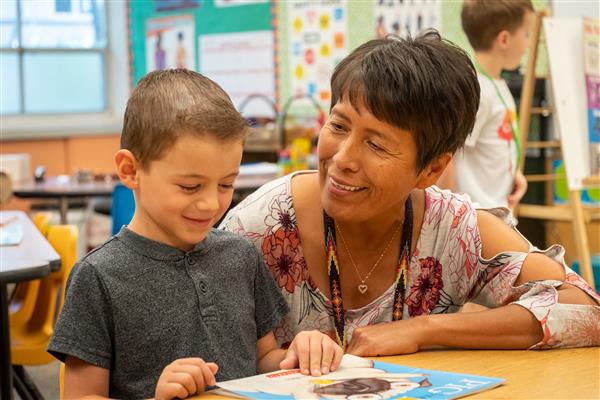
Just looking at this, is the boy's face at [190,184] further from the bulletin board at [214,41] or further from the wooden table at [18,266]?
the bulletin board at [214,41]

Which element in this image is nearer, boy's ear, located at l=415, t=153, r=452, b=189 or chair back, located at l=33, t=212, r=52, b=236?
boy's ear, located at l=415, t=153, r=452, b=189

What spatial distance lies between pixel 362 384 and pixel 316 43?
6.50m

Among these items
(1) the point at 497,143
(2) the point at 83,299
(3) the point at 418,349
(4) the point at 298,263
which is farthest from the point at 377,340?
(1) the point at 497,143

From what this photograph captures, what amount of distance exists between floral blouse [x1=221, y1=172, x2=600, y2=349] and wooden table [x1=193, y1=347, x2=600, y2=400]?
0.13 meters

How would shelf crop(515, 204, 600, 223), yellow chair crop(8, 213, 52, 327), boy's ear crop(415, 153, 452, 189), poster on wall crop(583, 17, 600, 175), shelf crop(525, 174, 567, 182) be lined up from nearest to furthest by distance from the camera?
boy's ear crop(415, 153, 452, 189) < yellow chair crop(8, 213, 52, 327) < poster on wall crop(583, 17, 600, 175) < shelf crop(515, 204, 600, 223) < shelf crop(525, 174, 567, 182)

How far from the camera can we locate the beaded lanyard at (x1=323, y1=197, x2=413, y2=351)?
1740 mm

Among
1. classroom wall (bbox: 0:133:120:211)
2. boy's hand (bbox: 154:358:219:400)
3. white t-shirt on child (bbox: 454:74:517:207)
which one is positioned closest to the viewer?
boy's hand (bbox: 154:358:219:400)

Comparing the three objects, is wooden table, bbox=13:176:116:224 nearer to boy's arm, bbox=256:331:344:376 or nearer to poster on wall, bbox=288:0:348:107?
poster on wall, bbox=288:0:348:107

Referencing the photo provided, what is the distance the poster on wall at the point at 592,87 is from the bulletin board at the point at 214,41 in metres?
3.54

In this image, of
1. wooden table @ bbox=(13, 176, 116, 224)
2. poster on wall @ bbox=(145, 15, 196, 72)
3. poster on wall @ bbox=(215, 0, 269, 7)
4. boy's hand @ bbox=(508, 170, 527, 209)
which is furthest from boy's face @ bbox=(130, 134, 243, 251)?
poster on wall @ bbox=(145, 15, 196, 72)

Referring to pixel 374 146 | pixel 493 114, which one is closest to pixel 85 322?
pixel 374 146

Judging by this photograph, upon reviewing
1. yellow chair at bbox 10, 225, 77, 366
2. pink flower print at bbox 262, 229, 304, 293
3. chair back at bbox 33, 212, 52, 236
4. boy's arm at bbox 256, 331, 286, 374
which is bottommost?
yellow chair at bbox 10, 225, 77, 366

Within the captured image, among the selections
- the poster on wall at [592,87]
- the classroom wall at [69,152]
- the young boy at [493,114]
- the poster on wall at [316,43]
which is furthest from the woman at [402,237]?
the classroom wall at [69,152]

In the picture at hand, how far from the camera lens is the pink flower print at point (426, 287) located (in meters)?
1.78
